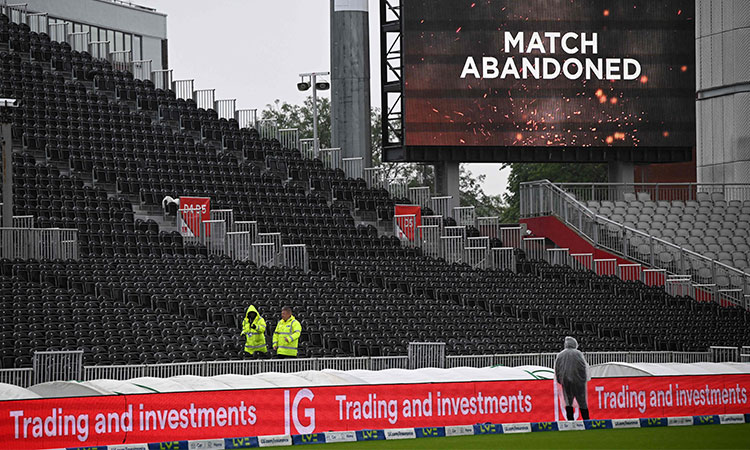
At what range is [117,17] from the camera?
5547cm

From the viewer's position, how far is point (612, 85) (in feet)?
124

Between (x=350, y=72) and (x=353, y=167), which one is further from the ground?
(x=350, y=72)

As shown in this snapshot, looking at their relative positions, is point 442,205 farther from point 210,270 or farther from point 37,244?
point 37,244

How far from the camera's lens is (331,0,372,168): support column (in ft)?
128

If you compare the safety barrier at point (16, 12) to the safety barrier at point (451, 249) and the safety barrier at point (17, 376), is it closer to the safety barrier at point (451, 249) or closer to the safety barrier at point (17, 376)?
the safety barrier at point (451, 249)

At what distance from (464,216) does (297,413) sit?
22010mm

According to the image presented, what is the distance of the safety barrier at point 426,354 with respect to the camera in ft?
78.2

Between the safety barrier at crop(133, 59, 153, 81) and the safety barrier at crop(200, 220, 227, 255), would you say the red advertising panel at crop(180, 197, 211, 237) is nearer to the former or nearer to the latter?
the safety barrier at crop(200, 220, 227, 255)

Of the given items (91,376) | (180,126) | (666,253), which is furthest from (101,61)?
(91,376)

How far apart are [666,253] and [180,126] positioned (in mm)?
Answer: 14836

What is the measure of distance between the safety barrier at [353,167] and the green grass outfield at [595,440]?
20.9 metres

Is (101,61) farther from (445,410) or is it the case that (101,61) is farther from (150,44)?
(445,410)

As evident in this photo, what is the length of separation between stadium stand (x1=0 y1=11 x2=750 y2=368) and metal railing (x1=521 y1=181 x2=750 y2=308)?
2.31 m

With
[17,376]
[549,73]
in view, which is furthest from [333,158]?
[17,376]
